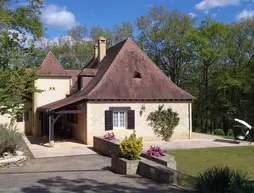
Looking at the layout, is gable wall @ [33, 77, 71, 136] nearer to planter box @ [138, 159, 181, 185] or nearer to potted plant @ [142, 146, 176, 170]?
potted plant @ [142, 146, 176, 170]

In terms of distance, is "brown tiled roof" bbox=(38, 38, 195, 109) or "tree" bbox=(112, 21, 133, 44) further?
"tree" bbox=(112, 21, 133, 44)

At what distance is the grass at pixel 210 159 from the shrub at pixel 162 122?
14.1ft

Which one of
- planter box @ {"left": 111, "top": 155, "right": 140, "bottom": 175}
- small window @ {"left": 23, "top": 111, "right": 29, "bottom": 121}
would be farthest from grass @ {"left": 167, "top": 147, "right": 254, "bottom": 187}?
small window @ {"left": 23, "top": 111, "right": 29, "bottom": 121}

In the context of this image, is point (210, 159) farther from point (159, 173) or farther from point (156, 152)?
point (159, 173)

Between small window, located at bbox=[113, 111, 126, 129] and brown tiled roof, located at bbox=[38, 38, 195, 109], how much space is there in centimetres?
109

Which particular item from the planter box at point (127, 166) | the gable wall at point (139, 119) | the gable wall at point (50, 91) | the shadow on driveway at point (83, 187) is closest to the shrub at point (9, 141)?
the shadow on driveway at point (83, 187)

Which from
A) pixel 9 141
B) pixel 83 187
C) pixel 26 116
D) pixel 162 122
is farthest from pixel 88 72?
pixel 83 187

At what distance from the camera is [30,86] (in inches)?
664

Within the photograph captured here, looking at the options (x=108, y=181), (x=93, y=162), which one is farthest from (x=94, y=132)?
(x=108, y=181)

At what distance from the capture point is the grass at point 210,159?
11227mm

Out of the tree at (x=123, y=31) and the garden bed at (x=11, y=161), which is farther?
the tree at (x=123, y=31)

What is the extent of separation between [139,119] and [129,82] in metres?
2.66

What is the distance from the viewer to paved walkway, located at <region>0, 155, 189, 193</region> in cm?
812

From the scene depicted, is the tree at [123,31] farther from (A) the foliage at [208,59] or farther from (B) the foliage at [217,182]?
(B) the foliage at [217,182]
